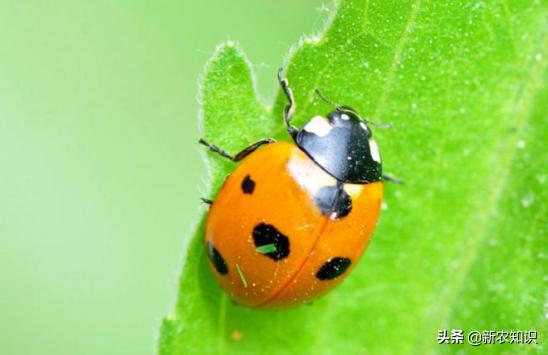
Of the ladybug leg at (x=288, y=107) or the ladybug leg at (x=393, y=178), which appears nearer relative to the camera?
the ladybug leg at (x=288, y=107)

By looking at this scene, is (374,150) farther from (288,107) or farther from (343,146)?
(288,107)

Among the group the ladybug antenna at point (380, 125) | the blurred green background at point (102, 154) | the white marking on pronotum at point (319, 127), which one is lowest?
the blurred green background at point (102, 154)

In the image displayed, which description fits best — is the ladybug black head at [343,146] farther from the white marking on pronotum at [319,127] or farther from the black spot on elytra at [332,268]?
the black spot on elytra at [332,268]

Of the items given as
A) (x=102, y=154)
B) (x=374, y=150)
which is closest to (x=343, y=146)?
(x=374, y=150)

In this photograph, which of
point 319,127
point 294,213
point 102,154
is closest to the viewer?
point 294,213

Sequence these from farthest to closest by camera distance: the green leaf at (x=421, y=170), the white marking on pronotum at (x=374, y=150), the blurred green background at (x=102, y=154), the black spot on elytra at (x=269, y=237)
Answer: the blurred green background at (x=102, y=154) < the white marking on pronotum at (x=374, y=150) < the black spot on elytra at (x=269, y=237) < the green leaf at (x=421, y=170)

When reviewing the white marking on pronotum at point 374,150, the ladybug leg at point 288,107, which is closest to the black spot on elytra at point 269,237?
the ladybug leg at point 288,107
